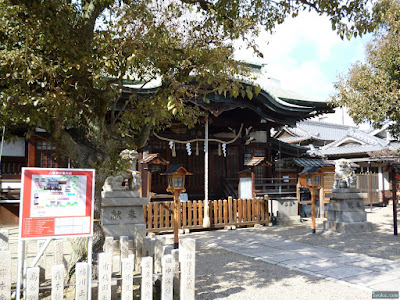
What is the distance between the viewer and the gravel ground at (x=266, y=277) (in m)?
4.75

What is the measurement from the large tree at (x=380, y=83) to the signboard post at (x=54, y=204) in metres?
7.95

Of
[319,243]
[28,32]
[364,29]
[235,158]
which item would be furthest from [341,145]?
[28,32]

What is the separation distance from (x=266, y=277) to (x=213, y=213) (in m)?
5.50

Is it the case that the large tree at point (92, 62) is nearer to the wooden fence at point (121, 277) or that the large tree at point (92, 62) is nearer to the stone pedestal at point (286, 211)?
the wooden fence at point (121, 277)

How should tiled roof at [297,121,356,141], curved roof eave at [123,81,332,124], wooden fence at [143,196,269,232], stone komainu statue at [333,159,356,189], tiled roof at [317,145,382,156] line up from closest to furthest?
wooden fence at [143,196,269,232]
stone komainu statue at [333,159,356,189]
curved roof eave at [123,81,332,124]
tiled roof at [317,145,382,156]
tiled roof at [297,121,356,141]

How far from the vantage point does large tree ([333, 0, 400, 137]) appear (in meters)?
8.84

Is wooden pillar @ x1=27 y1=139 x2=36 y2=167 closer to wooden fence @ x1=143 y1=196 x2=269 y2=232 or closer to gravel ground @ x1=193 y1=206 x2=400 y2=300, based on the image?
wooden fence @ x1=143 y1=196 x2=269 y2=232

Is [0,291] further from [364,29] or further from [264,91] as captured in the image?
Result: [264,91]

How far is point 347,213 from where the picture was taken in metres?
10.4

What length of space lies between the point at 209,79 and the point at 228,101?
713 centimetres

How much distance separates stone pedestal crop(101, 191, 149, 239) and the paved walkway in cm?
198

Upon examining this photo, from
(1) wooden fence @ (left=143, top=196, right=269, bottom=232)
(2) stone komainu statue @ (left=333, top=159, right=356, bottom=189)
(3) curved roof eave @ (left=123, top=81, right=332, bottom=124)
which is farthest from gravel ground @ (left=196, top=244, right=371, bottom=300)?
(3) curved roof eave @ (left=123, top=81, right=332, bottom=124)

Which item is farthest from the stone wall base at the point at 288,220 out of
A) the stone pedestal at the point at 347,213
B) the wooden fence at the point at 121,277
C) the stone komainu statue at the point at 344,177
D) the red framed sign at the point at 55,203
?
the red framed sign at the point at 55,203

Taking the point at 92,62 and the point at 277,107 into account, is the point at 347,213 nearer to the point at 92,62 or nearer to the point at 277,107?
the point at 277,107
